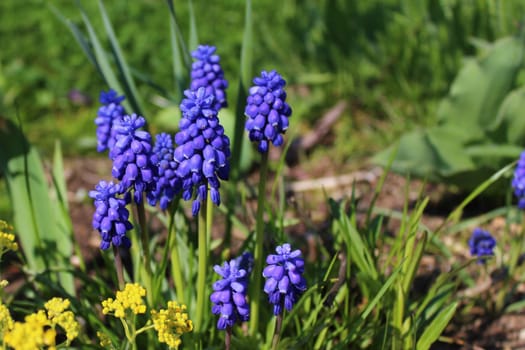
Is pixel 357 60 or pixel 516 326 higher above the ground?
pixel 357 60

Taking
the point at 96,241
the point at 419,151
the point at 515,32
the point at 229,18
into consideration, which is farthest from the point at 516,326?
the point at 229,18

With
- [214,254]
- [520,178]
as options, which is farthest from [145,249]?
[520,178]

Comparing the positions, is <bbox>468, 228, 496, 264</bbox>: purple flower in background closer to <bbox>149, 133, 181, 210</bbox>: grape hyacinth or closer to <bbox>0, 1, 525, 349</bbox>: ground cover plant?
<bbox>0, 1, 525, 349</bbox>: ground cover plant

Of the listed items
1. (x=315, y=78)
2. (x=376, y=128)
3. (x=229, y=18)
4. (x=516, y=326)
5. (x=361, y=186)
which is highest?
(x=229, y=18)

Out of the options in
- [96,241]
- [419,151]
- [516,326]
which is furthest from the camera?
[96,241]

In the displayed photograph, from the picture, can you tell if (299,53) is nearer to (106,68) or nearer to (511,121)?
(511,121)

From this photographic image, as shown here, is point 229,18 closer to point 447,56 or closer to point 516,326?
point 447,56
